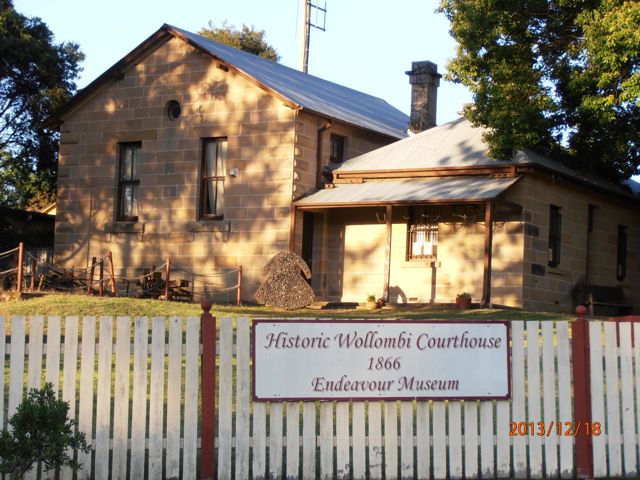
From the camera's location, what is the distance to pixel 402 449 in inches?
379

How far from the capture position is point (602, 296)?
27125mm

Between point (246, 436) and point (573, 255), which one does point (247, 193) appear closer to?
point (573, 255)

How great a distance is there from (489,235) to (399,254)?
11.9 ft

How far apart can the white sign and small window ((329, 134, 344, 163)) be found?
18.8 meters

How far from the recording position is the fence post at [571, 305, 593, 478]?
32.2 feet

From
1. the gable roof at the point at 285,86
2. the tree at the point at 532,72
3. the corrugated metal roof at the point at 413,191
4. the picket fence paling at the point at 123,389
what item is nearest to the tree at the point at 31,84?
the gable roof at the point at 285,86

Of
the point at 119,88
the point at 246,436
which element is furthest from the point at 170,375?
the point at 119,88

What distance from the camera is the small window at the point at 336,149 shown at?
93.5ft

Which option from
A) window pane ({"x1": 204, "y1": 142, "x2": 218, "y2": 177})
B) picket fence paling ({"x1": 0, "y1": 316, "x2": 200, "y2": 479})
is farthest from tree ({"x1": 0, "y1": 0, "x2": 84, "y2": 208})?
picket fence paling ({"x1": 0, "y1": 316, "x2": 200, "y2": 479})

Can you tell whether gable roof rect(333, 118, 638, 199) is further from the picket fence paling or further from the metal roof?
the picket fence paling

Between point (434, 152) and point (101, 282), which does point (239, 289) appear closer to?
point (101, 282)

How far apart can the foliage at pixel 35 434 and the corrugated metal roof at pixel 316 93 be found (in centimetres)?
1859

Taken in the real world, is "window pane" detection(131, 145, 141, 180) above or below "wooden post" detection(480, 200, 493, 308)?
above
